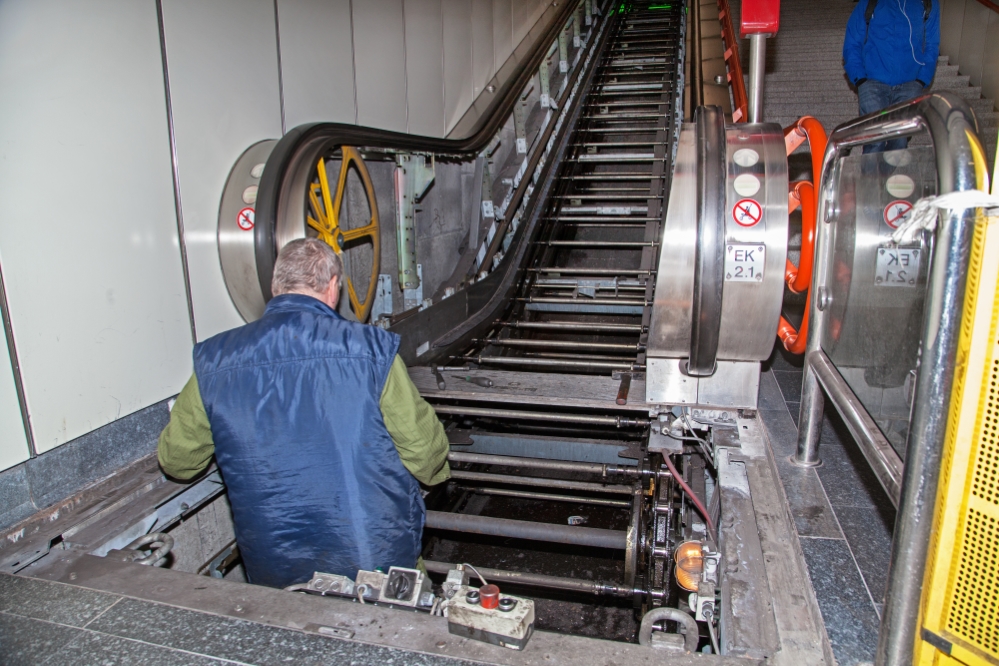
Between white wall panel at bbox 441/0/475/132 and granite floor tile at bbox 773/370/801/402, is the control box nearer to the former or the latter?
granite floor tile at bbox 773/370/801/402

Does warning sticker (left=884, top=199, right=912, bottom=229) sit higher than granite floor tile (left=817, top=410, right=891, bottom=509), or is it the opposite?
warning sticker (left=884, top=199, right=912, bottom=229)

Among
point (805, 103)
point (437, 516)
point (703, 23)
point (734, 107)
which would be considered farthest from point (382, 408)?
point (703, 23)

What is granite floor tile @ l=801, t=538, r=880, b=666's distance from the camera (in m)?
1.80

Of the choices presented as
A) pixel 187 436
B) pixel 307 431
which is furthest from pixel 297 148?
pixel 307 431

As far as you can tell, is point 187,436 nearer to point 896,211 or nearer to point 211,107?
point 211,107

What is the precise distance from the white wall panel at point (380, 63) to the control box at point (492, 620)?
13.1ft

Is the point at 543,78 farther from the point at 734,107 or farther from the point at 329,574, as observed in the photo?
the point at 329,574

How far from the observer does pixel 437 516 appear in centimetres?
318

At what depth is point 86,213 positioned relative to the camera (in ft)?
8.57

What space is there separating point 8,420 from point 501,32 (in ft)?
25.5

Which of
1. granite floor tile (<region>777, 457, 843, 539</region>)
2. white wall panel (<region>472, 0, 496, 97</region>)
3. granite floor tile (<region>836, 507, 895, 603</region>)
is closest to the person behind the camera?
granite floor tile (<region>836, 507, 895, 603</region>)

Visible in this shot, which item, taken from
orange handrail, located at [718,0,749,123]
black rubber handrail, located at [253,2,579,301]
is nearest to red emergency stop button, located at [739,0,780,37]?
black rubber handrail, located at [253,2,579,301]

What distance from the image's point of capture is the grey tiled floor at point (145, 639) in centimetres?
172

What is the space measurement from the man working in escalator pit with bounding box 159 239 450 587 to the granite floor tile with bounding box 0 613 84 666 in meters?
0.60
